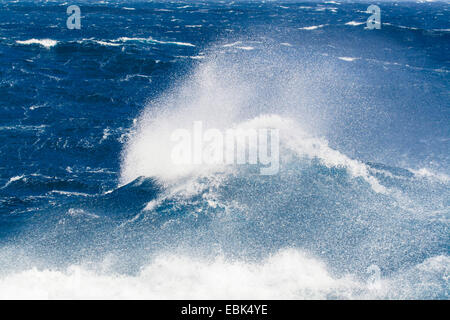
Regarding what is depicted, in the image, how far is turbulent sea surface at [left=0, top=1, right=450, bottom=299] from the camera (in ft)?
81.9

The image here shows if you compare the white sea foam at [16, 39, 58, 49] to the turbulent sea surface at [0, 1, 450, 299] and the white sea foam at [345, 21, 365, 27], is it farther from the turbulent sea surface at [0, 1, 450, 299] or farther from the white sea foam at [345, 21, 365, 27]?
the white sea foam at [345, 21, 365, 27]

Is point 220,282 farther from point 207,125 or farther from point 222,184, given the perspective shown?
point 207,125

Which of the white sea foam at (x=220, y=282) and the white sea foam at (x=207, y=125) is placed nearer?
the white sea foam at (x=220, y=282)

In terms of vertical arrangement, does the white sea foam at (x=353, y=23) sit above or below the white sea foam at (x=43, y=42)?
above

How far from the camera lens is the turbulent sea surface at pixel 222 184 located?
25.0 metres

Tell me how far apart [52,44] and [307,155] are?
79.3 meters

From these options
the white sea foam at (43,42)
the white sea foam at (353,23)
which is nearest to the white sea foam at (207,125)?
the white sea foam at (43,42)

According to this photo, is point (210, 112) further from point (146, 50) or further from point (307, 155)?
point (146, 50)

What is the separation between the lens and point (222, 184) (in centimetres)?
3578

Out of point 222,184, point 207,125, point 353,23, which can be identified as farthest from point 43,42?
point 353,23

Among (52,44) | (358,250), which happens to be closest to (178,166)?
(358,250)

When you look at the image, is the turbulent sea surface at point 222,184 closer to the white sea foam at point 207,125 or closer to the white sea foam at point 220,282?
the white sea foam at point 220,282

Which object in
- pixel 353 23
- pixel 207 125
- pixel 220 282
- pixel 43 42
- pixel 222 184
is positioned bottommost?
pixel 220 282

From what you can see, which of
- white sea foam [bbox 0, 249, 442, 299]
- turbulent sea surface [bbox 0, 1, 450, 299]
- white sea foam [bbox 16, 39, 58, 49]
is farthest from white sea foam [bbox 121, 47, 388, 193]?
white sea foam [bbox 16, 39, 58, 49]
